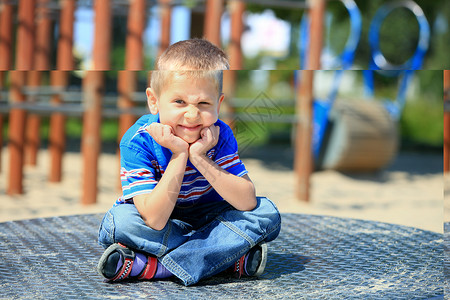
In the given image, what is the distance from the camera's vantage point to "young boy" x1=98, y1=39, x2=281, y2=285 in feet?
3.01

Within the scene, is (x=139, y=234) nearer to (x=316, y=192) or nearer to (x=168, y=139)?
(x=168, y=139)

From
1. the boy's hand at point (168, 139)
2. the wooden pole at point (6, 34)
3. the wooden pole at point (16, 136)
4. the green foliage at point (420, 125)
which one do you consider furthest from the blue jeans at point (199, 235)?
the green foliage at point (420, 125)

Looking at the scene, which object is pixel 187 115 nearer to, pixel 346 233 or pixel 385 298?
pixel 385 298

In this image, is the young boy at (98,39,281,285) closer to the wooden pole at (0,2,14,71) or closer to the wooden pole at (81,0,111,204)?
the wooden pole at (81,0,111,204)

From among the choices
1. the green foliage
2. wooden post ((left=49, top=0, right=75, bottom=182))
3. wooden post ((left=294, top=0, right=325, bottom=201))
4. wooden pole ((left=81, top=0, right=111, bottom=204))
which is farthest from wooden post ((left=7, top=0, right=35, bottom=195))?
the green foliage

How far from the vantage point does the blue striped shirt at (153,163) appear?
37.6 inches

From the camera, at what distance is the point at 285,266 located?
3.66 feet

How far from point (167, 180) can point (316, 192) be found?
345 cm

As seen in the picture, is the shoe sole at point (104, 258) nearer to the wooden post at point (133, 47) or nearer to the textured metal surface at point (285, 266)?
the textured metal surface at point (285, 266)

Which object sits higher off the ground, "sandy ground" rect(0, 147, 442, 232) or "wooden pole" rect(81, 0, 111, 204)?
"wooden pole" rect(81, 0, 111, 204)

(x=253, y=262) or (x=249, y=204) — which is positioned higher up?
(x=249, y=204)

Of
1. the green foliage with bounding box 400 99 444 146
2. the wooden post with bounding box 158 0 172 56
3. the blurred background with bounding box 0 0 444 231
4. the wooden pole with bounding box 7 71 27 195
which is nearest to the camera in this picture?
the blurred background with bounding box 0 0 444 231

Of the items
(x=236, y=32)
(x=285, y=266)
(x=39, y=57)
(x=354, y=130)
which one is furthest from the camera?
(x=354, y=130)

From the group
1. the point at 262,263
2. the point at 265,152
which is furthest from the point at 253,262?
the point at 265,152
